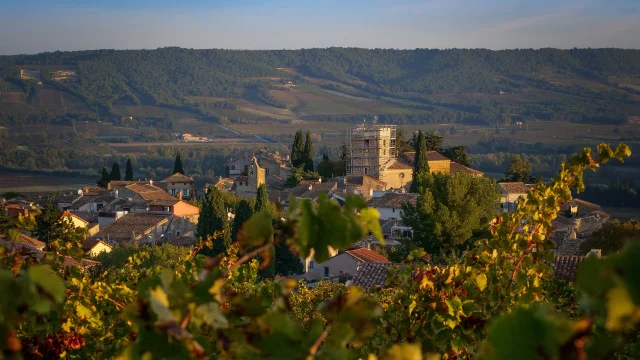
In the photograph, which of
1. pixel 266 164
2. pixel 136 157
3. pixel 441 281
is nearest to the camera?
pixel 441 281

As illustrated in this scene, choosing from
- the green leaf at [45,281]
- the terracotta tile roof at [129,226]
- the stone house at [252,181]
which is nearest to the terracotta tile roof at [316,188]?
the stone house at [252,181]

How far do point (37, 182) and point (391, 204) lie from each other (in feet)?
171

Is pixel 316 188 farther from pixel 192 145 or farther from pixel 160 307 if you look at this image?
pixel 192 145

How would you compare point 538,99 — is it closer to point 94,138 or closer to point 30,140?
point 94,138

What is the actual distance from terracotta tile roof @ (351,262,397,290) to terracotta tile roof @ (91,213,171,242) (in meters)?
18.9

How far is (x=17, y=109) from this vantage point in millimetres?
138750

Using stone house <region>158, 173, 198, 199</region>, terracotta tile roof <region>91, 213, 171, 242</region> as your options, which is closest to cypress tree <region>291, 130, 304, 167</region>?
stone house <region>158, 173, 198, 199</region>

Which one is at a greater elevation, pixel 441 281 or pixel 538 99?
pixel 441 281

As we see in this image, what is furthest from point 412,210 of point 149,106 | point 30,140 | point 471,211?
point 149,106

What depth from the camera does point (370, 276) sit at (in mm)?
15695

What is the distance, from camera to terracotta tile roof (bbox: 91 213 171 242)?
33.3 m

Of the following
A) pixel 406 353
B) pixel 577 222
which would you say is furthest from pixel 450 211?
pixel 406 353

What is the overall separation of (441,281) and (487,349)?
2.54m

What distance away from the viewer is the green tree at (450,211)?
1002 inches
